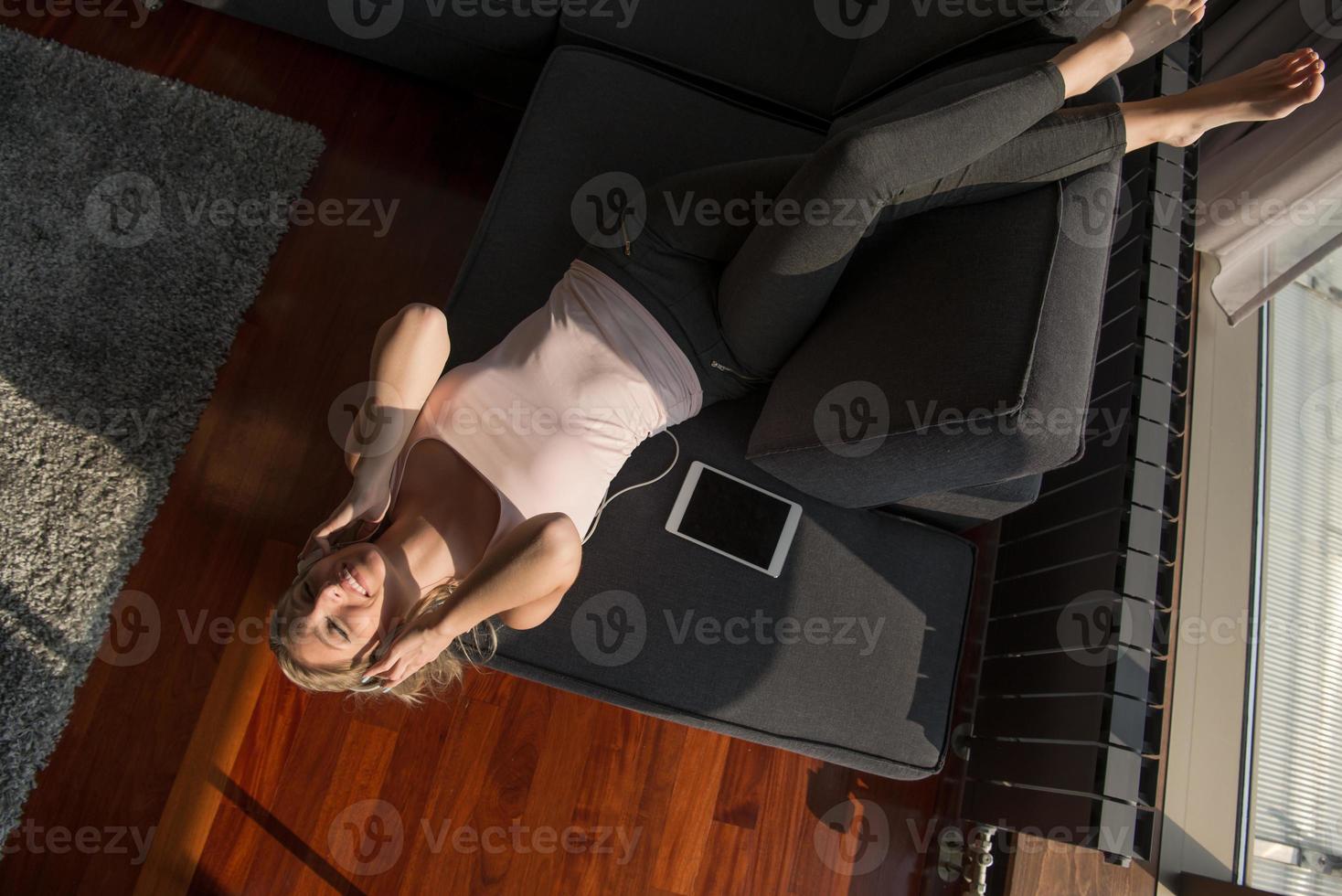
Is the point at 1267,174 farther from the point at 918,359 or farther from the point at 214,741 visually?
the point at 214,741

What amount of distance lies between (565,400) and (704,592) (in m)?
0.47

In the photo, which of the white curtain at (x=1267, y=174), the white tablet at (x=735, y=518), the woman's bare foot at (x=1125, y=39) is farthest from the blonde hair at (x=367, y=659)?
the white curtain at (x=1267, y=174)

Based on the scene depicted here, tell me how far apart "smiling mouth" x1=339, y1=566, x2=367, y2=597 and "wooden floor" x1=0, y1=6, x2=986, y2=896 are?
726 mm

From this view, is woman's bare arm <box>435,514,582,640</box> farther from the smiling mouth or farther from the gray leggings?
the gray leggings

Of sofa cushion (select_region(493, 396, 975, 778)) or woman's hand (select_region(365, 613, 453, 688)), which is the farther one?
sofa cushion (select_region(493, 396, 975, 778))

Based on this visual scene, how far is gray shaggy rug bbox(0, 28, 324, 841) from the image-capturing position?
1.68 meters

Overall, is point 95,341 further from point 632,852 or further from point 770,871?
point 770,871

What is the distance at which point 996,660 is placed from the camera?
70.7 inches

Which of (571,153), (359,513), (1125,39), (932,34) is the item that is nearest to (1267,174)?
(1125,39)

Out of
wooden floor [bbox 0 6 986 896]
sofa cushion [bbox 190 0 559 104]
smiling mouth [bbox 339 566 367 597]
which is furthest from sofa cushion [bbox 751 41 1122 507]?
sofa cushion [bbox 190 0 559 104]

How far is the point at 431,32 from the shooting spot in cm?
188

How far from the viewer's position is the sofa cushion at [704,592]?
4.83 ft

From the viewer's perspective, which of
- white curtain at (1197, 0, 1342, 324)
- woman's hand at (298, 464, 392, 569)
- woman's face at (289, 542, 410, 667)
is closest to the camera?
woman's face at (289, 542, 410, 667)

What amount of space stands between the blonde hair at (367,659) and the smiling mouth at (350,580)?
0.10m
